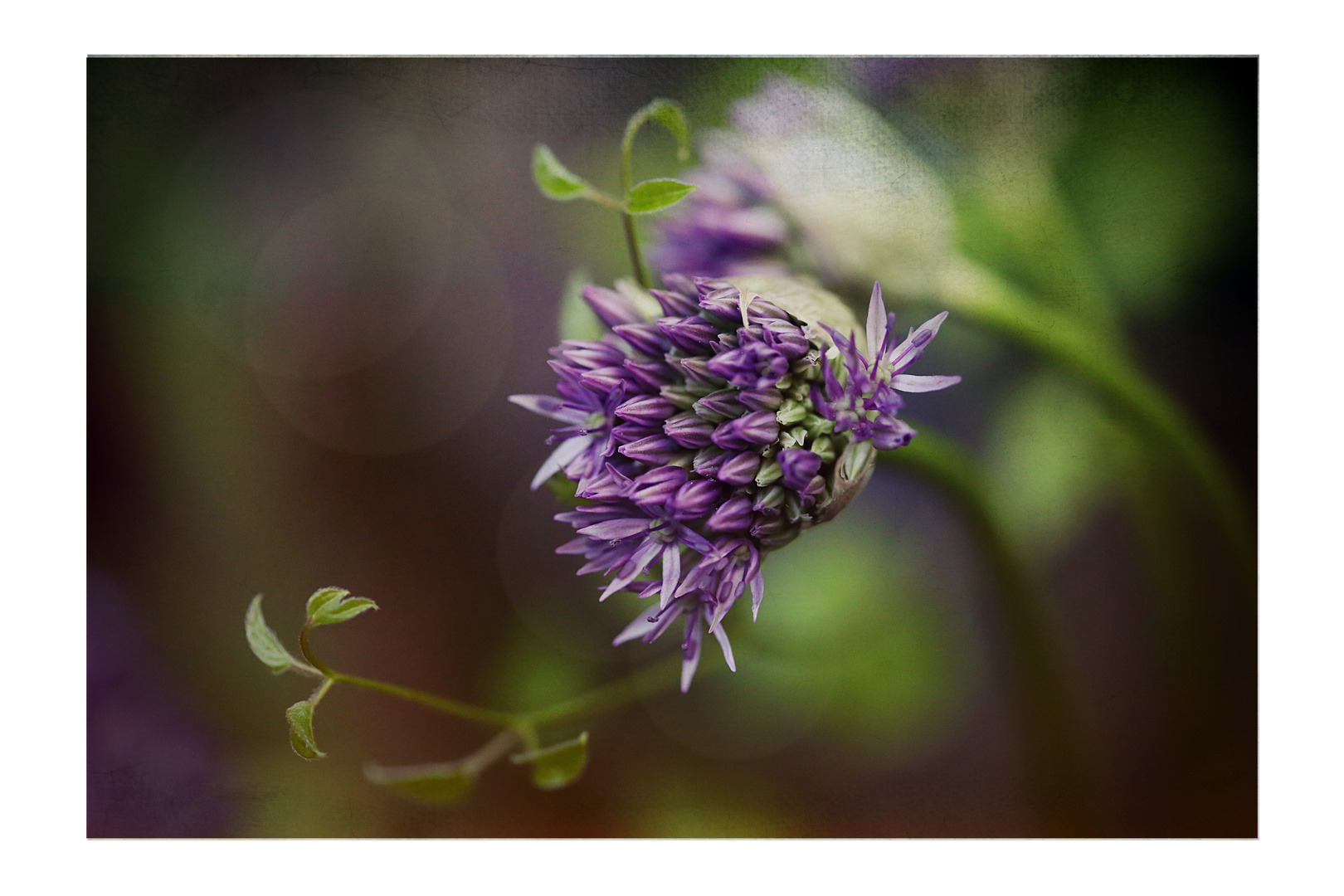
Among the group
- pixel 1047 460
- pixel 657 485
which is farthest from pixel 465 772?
pixel 1047 460

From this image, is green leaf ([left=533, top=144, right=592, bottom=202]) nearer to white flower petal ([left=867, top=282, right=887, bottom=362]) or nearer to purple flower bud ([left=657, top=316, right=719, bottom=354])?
purple flower bud ([left=657, top=316, right=719, bottom=354])

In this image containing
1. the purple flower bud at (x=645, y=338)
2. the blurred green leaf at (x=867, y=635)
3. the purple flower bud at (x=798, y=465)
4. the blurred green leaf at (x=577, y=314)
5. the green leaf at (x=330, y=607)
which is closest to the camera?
the purple flower bud at (x=798, y=465)

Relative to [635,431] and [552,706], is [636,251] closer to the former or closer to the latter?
[635,431]

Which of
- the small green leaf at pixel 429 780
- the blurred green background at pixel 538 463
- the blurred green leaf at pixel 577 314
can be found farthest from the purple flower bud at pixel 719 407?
the small green leaf at pixel 429 780

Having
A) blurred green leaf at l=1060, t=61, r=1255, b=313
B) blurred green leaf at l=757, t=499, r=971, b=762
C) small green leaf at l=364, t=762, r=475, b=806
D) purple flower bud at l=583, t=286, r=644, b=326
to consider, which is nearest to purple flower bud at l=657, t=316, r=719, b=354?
purple flower bud at l=583, t=286, r=644, b=326

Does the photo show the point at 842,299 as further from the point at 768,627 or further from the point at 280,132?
the point at 280,132

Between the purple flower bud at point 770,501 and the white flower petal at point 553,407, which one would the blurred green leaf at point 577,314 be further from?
the purple flower bud at point 770,501
